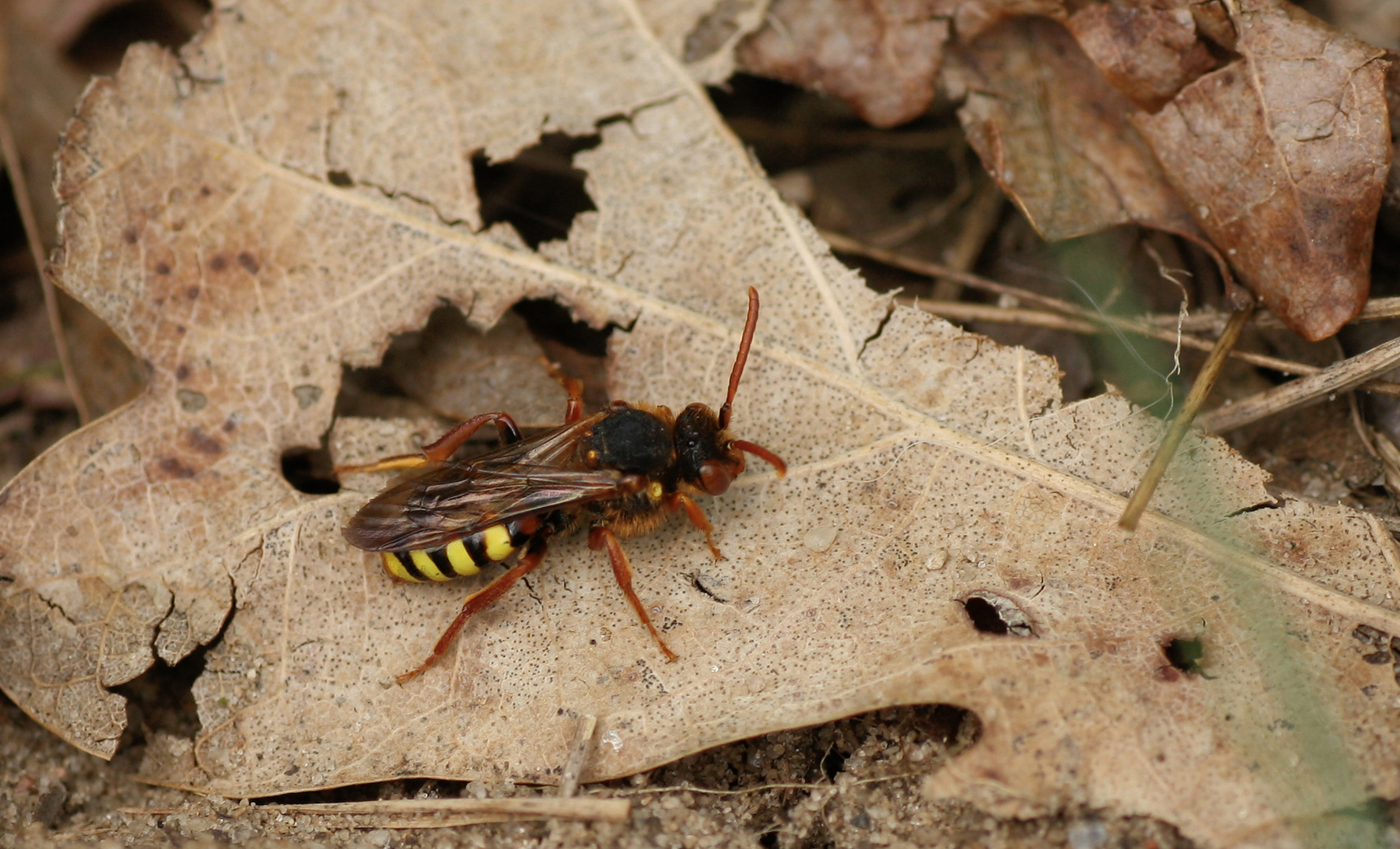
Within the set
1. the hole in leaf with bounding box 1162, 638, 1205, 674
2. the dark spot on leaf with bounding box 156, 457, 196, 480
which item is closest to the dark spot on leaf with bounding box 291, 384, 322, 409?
the dark spot on leaf with bounding box 156, 457, 196, 480

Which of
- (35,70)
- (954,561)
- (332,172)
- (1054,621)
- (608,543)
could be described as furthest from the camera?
(35,70)

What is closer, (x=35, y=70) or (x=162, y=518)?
(x=162, y=518)

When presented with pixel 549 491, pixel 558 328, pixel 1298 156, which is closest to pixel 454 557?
pixel 549 491

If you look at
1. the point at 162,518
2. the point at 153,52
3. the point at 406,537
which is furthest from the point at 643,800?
the point at 153,52

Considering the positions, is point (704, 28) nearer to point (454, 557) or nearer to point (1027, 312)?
point (1027, 312)

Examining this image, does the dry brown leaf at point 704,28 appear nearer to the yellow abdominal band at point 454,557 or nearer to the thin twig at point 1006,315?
the thin twig at point 1006,315

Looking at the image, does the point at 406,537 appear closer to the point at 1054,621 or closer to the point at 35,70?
the point at 1054,621
